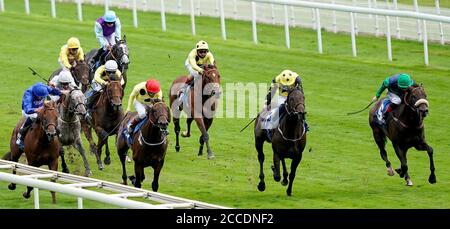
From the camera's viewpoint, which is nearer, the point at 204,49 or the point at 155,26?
the point at 204,49

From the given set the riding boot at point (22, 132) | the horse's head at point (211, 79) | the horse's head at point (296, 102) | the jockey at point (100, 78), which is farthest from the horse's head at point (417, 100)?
the riding boot at point (22, 132)

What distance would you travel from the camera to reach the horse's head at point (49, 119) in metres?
18.5

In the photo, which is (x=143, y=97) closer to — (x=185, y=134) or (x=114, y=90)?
(x=114, y=90)

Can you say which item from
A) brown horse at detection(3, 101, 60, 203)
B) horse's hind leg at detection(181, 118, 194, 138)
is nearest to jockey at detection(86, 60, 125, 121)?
horse's hind leg at detection(181, 118, 194, 138)

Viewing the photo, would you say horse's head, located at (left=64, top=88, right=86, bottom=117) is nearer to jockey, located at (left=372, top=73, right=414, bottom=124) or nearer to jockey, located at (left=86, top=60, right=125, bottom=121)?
jockey, located at (left=86, top=60, right=125, bottom=121)

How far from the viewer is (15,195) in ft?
61.3

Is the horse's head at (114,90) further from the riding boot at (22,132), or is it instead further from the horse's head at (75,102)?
the riding boot at (22,132)

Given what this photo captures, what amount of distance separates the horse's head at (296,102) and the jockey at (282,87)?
0.65 ft

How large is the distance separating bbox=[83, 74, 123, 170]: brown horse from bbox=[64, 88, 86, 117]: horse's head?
68 centimetres
